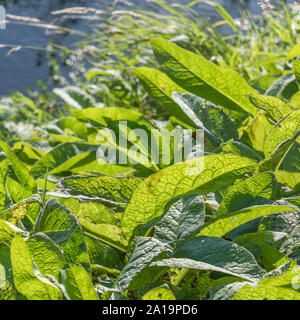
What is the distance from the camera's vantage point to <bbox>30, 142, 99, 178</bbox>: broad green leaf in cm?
107


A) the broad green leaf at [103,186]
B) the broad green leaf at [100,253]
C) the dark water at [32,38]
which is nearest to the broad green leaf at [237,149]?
the broad green leaf at [103,186]

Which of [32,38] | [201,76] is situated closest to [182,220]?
[201,76]

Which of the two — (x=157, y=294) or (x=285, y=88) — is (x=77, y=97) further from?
(x=157, y=294)

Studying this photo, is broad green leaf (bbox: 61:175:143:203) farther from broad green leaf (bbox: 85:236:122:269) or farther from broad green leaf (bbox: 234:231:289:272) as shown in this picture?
broad green leaf (bbox: 234:231:289:272)

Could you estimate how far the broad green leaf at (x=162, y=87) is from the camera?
1060 mm

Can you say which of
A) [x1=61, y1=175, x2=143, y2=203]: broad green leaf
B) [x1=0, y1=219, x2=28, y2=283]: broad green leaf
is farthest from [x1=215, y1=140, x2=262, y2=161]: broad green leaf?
[x1=0, y1=219, x2=28, y2=283]: broad green leaf

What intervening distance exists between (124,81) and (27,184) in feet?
6.39

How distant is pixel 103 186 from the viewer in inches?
30.3
